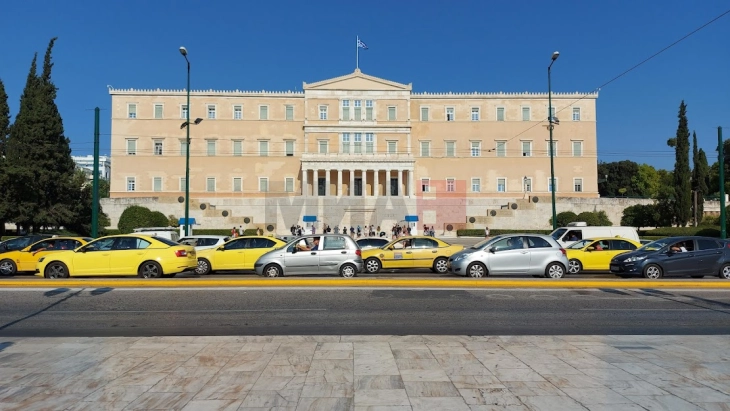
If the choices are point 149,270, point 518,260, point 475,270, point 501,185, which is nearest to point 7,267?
point 149,270

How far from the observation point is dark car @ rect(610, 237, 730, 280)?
17844 mm

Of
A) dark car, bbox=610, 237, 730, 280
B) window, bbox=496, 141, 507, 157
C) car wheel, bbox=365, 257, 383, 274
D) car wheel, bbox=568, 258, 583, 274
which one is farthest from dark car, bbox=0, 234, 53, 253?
window, bbox=496, 141, 507, 157

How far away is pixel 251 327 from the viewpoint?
31.7ft

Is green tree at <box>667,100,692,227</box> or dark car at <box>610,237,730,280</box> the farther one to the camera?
green tree at <box>667,100,692,227</box>

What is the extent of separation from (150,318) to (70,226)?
37812 millimetres

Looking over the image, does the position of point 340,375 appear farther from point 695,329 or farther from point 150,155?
point 150,155

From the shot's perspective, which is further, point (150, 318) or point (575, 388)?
point (150, 318)

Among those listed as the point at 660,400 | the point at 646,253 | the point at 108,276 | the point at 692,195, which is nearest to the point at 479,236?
the point at 692,195

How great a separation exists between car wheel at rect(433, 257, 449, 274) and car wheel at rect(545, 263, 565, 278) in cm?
427

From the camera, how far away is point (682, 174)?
2021 inches

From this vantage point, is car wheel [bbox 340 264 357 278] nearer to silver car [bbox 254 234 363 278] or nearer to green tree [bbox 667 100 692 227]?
silver car [bbox 254 234 363 278]

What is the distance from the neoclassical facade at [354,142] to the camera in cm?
7088

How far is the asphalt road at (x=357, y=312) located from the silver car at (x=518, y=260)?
350cm

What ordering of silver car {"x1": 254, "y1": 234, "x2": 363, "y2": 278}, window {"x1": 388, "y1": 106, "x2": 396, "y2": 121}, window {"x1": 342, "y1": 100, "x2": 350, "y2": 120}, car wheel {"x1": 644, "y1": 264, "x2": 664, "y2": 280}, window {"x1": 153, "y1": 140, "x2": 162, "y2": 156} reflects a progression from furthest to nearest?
window {"x1": 342, "y1": 100, "x2": 350, "y2": 120} → window {"x1": 388, "y1": 106, "x2": 396, "y2": 121} → window {"x1": 153, "y1": 140, "x2": 162, "y2": 156} → car wheel {"x1": 644, "y1": 264, "x2": 664, "y2": 280} → silver car {"x1": 254, "y1": 234, "x2": 363, "y2": 278}
